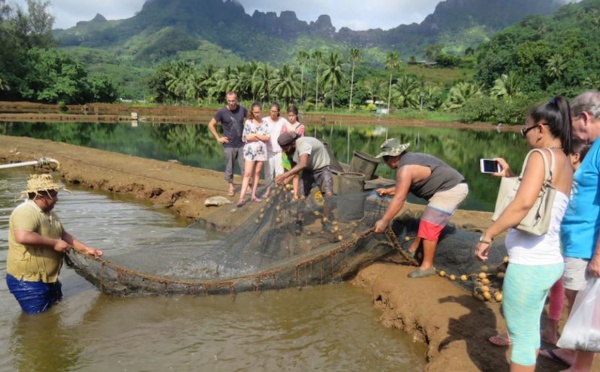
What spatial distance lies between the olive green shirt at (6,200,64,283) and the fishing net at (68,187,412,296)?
29cm

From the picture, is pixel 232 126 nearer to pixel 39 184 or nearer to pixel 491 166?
pixel 39 184

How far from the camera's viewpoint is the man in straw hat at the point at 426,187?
453cm

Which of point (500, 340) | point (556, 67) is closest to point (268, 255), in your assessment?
point (500, 340)

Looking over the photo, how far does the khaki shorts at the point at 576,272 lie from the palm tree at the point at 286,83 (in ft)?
194

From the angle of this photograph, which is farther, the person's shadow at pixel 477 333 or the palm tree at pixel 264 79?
the palm tree at pixel 264 79

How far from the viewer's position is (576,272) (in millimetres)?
2865

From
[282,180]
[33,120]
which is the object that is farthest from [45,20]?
[282,180]

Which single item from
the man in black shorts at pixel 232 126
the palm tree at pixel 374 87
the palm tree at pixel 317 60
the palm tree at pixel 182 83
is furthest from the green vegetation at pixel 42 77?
the man in black shorts at pixel 232 126

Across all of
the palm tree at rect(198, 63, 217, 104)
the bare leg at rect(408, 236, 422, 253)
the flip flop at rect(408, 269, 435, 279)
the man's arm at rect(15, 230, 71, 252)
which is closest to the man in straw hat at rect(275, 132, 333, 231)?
the bare leg at rect(408, 236, 422, 253)

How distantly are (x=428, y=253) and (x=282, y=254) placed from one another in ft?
5.38

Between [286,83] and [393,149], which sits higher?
[286,83]

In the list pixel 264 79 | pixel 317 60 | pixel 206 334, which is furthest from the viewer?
pixel 317 60

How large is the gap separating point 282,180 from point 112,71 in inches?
5074

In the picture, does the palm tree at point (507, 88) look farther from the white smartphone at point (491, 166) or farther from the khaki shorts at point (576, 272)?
the khaki shorts at point (576, 272)
